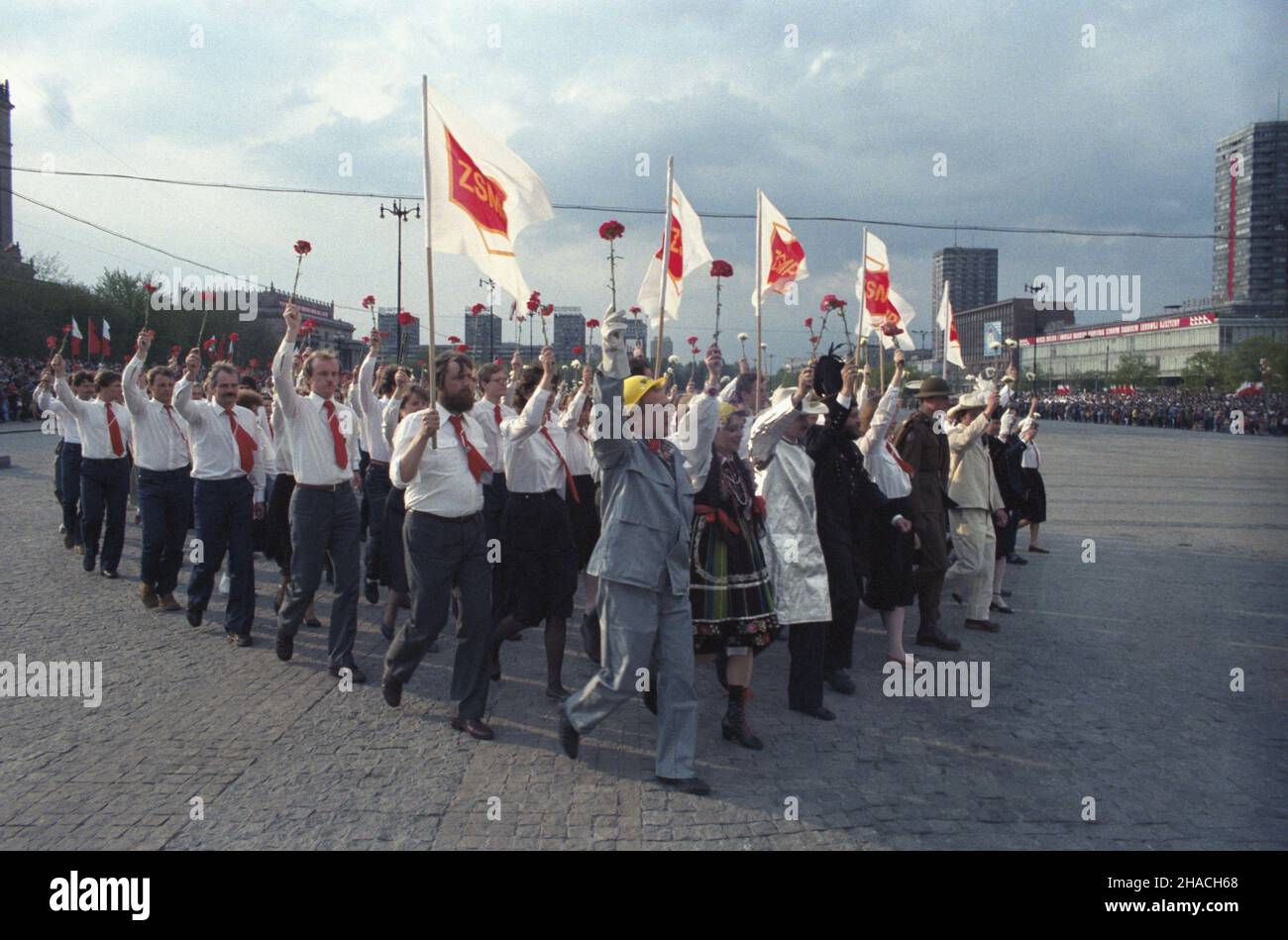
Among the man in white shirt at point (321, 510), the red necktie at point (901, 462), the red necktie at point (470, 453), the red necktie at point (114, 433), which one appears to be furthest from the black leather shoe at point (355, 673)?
the red necktie at point (114, 433)

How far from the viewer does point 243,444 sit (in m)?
7.84

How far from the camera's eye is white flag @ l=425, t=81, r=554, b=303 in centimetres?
550

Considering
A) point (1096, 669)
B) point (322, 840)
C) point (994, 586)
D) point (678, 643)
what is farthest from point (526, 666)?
point (994, 586)

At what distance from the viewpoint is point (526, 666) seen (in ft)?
22.8

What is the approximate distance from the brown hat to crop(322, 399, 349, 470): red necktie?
175 inches

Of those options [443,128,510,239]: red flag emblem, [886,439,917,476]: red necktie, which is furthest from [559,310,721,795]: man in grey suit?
[886,439,917,476]: red necktie

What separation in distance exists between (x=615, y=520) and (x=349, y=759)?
186 centimetres

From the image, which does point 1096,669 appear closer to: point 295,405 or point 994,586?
point 994,586

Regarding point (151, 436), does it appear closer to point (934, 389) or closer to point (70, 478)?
point (70, 478)

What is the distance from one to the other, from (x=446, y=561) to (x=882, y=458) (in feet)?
10.9

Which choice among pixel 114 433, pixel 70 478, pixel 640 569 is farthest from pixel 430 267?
pixel 70 478

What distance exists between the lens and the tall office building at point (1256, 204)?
9.76m

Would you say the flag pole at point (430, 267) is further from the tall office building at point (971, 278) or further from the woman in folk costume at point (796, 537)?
the tall office building at point (971, 278)

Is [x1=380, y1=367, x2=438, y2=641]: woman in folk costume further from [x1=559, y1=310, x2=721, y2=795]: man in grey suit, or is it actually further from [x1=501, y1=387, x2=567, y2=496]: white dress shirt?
[x1=559, y1=310, x2=721, y2=795]: man in grey suit
